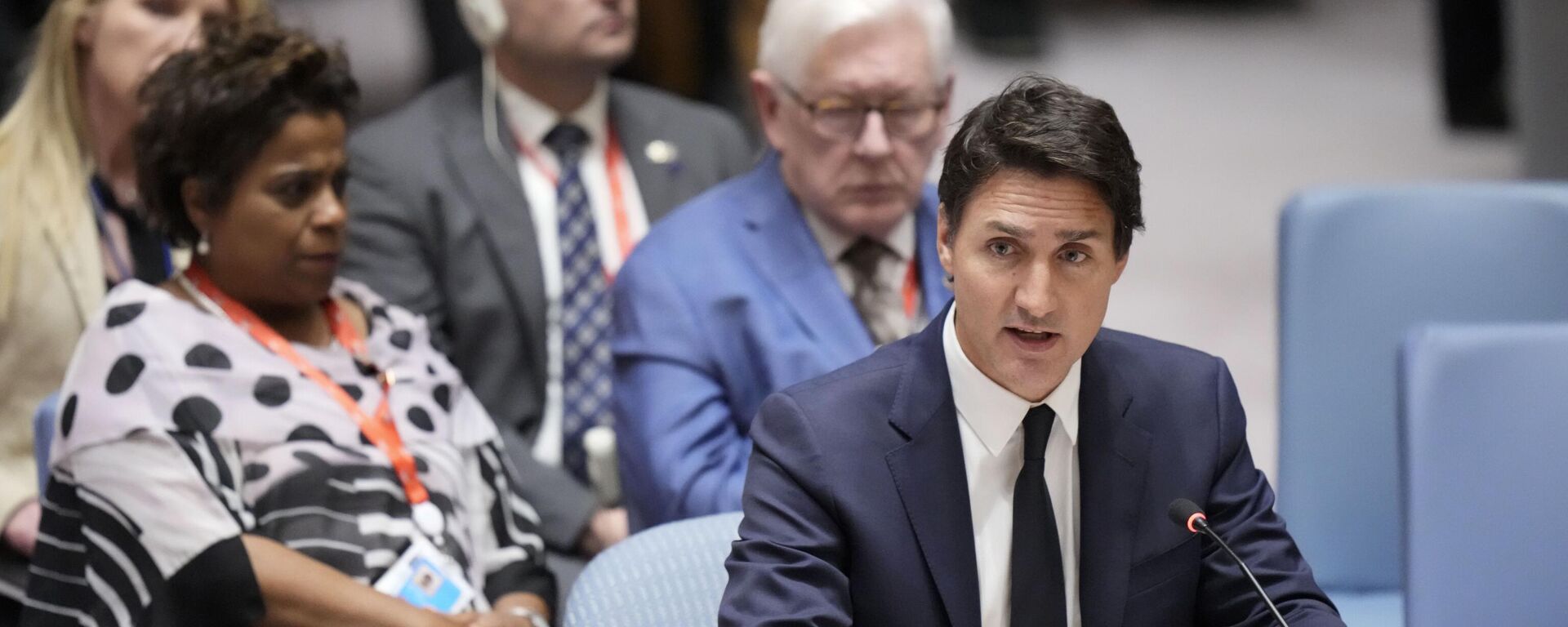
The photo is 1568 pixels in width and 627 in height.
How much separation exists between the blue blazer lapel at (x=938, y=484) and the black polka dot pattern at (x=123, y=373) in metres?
0.96

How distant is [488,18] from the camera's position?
301 centimetres

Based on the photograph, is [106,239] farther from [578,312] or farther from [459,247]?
[578,312]

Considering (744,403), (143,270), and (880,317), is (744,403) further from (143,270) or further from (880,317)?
(143,270)

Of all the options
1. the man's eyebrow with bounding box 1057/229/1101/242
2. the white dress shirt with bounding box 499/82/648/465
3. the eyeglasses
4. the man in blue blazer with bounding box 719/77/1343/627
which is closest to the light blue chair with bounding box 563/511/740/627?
the man in blue blazer with bounding box 719/77/1343/627

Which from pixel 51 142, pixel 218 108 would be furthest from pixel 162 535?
pixel 51 142

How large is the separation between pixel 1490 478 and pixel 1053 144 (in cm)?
72

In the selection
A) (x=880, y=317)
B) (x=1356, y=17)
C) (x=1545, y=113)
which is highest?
(x=880, y=317)

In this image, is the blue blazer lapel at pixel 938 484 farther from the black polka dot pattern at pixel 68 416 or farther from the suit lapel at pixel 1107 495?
the black polka dot pattern at pixel 68 416

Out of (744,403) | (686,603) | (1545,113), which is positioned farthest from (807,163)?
(1545,113)

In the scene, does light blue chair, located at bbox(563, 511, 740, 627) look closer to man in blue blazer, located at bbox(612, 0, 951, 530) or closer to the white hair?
man in blue blazer, located at bbox(612, 0, 951, 530)

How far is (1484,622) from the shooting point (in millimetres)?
1889

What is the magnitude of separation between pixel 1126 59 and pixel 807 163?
6.30 metres

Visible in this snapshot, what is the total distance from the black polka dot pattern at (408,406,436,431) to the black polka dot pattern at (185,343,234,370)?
24 cm

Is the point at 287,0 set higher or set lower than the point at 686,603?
higher
